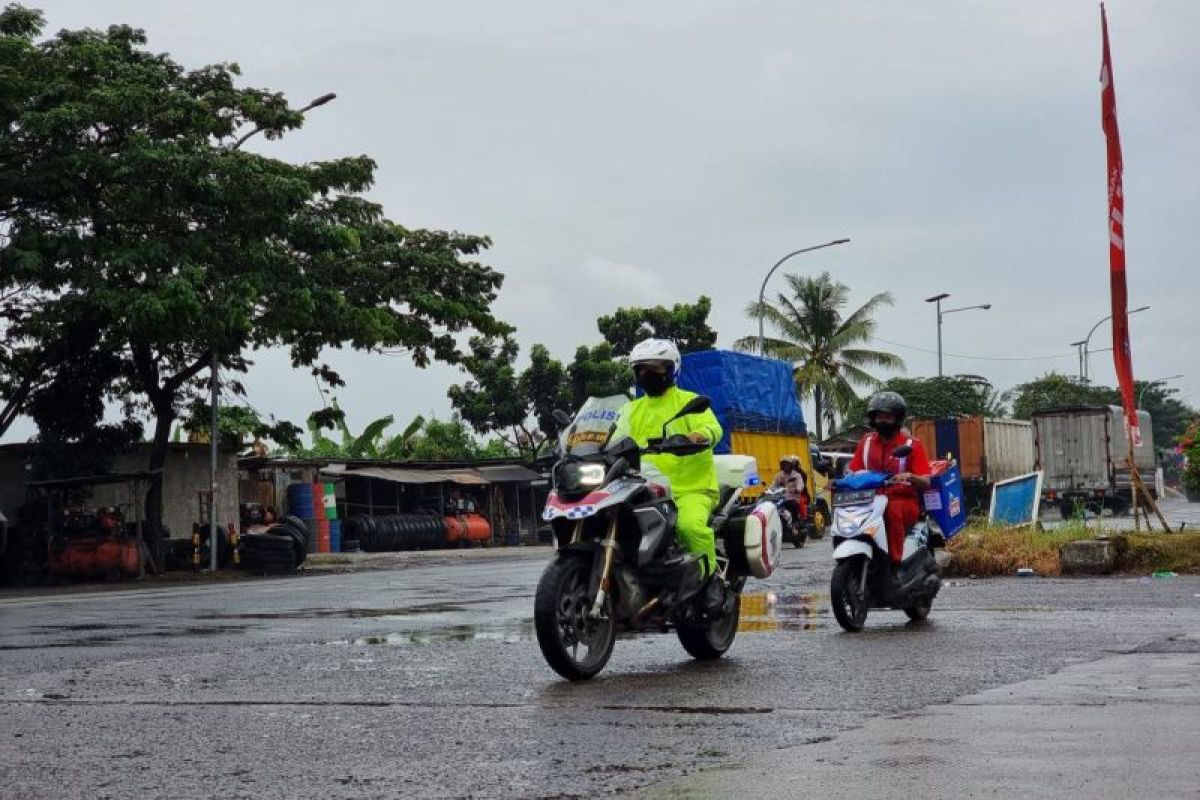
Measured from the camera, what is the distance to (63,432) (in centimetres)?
3106

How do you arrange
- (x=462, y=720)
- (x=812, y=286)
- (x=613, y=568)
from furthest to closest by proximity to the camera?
(x=812, y=286) → (x=613, y=568) → (x=462, y=720)

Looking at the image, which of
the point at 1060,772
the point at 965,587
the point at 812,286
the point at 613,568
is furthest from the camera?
the point at 812,286

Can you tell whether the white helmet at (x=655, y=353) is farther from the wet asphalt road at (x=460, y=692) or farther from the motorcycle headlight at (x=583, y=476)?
the wet asphalt road at (x=460, y=692)

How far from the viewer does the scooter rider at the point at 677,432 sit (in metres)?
8.91

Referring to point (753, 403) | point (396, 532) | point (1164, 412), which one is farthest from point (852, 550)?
point (1164, 412)

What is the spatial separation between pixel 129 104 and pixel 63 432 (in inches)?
280

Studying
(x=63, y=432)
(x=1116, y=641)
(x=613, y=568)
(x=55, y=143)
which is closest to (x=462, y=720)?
(x=613, y=568)

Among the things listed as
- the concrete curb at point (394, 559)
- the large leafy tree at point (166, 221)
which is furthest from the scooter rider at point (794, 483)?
the large leafy tree at point (166, 221)

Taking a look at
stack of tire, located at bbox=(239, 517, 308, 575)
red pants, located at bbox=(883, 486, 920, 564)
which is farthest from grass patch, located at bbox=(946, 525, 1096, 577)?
stack of tire, located at bbox=(239, 517, 308, 575)

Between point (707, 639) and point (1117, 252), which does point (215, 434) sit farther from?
point (707, 639)

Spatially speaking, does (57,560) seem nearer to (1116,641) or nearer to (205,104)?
(205,104)

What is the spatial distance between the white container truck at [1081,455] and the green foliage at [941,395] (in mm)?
16049

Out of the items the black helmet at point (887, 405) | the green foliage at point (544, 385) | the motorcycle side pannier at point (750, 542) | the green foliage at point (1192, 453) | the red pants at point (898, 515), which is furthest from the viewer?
the green foliage at point (544, 385)

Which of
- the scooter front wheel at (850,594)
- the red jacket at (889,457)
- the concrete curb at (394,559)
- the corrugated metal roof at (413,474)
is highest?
the corrugated metal roof at (413,474)
